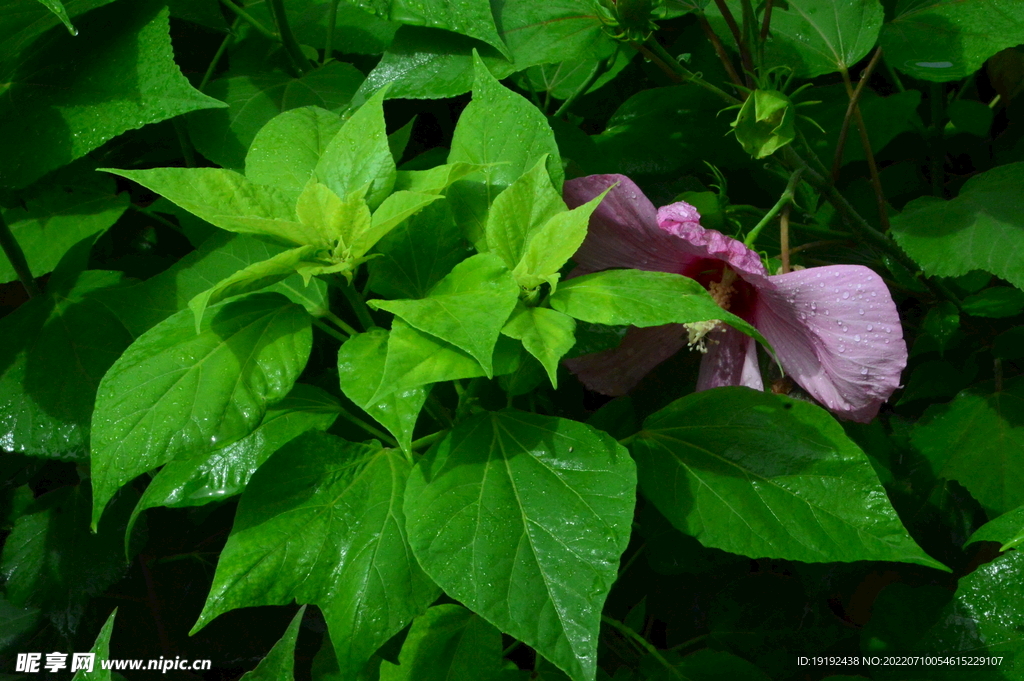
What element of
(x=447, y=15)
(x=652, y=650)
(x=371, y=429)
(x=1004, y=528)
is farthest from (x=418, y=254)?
(x=1004, y=528)

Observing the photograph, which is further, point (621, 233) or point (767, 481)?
point (621, 233)

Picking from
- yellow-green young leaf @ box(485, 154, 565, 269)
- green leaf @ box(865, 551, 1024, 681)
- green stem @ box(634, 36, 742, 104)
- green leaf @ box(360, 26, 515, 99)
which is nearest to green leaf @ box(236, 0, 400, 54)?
green leaf @ box(360, 26, 515, 99)

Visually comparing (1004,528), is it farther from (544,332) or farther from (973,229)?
(544,332)

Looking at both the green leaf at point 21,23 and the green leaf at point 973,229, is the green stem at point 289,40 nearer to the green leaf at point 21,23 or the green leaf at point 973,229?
the green leaf at point 21,23

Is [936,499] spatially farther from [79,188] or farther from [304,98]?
[79,188]

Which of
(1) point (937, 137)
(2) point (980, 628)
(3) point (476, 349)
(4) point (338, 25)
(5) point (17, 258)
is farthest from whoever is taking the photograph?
(1) point (937, 137)

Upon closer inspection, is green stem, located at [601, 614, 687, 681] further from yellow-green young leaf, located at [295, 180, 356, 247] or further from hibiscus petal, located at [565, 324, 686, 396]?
yellow-green young leaf, located at [295, 180, 356, 247]

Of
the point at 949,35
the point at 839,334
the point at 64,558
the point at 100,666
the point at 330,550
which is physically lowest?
the point at 64,558
